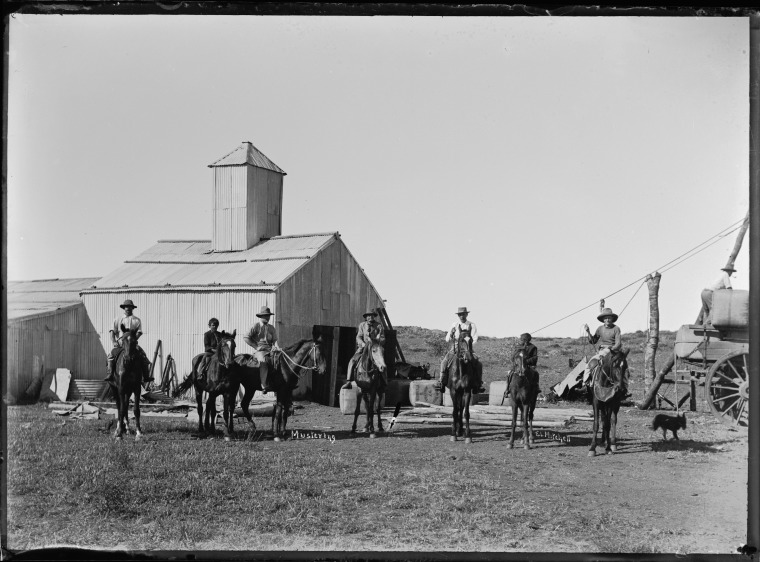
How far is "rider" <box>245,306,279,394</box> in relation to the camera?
1625 centimetres

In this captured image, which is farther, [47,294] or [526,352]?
[47,294]

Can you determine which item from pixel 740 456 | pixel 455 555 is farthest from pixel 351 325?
pixel 455 555

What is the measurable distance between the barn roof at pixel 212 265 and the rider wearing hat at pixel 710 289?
41.8 ft

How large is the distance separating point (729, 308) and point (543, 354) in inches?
1085

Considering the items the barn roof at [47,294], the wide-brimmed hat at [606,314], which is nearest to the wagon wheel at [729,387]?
the wide-brimmed hat at [606,314]

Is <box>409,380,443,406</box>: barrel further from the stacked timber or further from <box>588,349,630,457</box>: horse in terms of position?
<box>588,349,630,457</box>: horse

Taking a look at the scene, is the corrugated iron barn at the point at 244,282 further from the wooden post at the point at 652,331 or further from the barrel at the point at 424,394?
the wooden post at the point at 652,331

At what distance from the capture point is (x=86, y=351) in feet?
82.4

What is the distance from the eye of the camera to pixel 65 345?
81.7 ft

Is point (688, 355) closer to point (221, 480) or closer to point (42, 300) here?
point (221, 480)

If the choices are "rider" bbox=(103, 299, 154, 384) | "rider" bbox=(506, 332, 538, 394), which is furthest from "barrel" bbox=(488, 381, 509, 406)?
"rider" bbox=(103, 299, 154, 384)

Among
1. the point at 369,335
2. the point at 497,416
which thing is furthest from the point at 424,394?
the point at 369,335

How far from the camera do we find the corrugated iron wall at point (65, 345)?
24469 mm

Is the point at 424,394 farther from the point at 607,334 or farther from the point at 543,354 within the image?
the point at 543,354
